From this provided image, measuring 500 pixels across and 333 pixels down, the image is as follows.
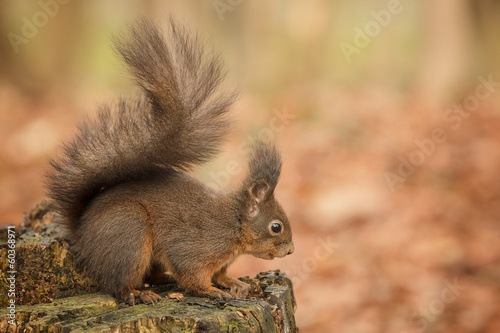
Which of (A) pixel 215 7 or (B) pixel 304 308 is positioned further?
(A) pixel 215 7

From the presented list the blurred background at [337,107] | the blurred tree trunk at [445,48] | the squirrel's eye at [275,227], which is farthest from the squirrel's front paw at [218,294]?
the blurred tree trunk at [445,48]

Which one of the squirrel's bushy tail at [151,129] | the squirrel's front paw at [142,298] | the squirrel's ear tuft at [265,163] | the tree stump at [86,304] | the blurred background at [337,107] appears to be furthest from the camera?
the blurred background at [337,107]

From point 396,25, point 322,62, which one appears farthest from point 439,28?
point 322,62

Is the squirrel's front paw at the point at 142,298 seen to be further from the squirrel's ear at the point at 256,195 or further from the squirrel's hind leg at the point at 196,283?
the squirrel's ear at the point at 256,195

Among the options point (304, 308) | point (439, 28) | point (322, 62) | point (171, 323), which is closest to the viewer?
point (171, 323)

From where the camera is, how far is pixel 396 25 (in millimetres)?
6883

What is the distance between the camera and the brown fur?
2.30 m

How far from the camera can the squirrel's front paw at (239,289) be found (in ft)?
8.00

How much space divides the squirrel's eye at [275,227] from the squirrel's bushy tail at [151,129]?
1.53 feet

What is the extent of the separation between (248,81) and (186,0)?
3.80 ft

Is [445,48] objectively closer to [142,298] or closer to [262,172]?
[262,172]

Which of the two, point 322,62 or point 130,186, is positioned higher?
point 322,62

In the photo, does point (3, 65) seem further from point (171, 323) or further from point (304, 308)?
point (171, 323)

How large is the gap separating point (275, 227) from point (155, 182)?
57 cm
